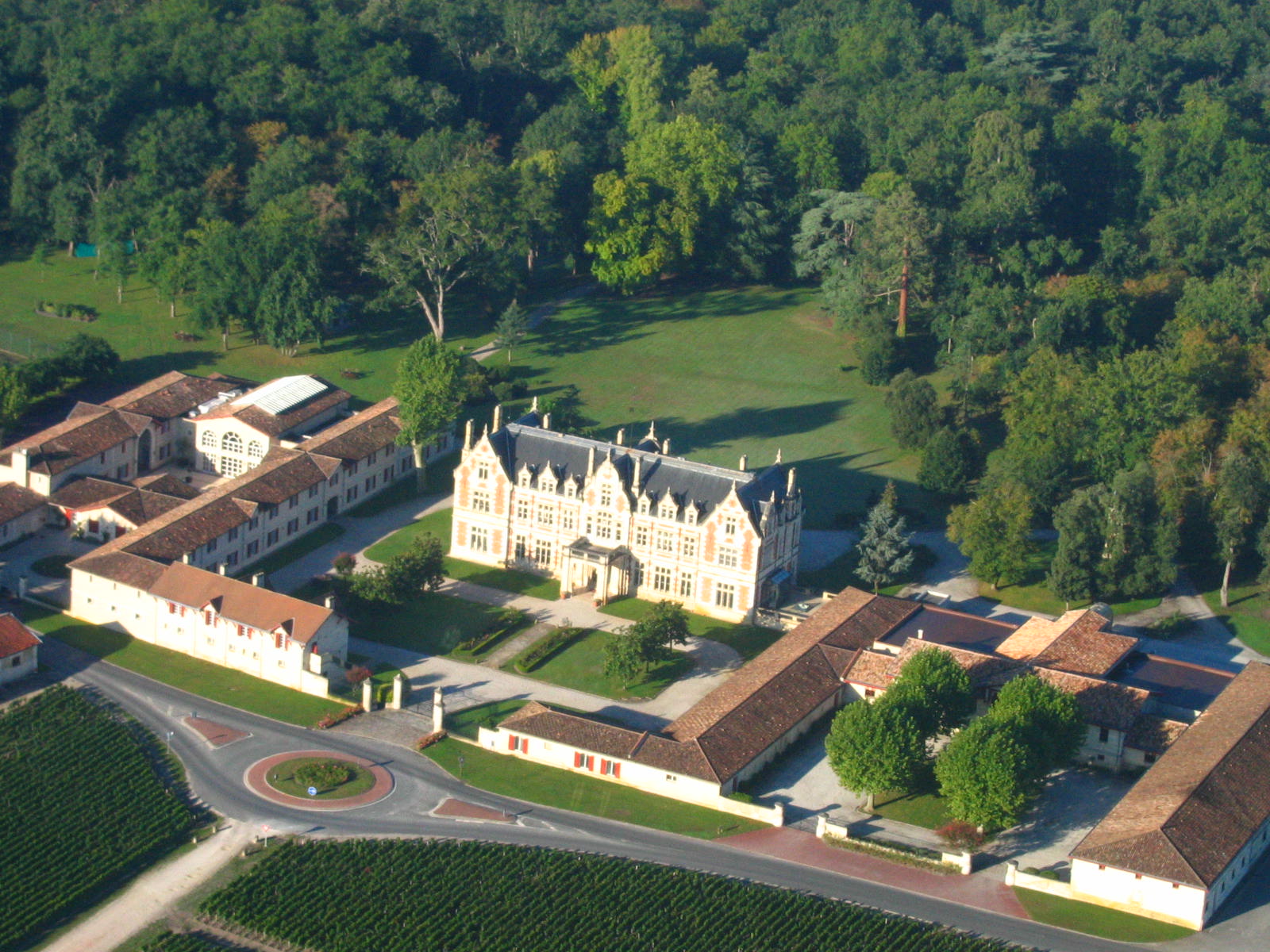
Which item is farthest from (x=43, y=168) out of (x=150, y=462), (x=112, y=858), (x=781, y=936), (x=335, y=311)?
(x=781, y=936)

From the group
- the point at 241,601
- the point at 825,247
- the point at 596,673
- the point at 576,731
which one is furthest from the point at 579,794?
the point at 825,247

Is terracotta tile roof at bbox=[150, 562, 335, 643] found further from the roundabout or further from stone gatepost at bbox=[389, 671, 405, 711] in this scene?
the roundabout

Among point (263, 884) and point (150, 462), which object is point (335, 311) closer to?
point (150, 462)

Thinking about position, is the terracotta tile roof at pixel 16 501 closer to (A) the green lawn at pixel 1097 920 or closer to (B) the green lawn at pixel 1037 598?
(B) the green lawn at pixel 1037 598

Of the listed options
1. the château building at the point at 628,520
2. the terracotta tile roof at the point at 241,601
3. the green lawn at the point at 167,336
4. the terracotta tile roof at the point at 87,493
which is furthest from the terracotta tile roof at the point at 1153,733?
the green lawn at the point at 167,336

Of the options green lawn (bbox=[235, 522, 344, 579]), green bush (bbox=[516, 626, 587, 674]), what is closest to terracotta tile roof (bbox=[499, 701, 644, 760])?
green bush (bbox=[516, 626, 587, 674])

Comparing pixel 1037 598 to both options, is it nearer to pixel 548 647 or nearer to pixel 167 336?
pixel 548 647
